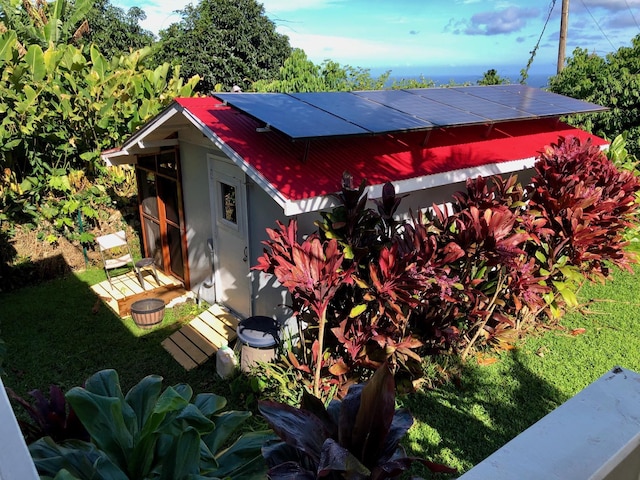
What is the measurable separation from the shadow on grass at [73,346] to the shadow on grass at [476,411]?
254 centimetres

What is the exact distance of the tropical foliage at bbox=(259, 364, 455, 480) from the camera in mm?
1390

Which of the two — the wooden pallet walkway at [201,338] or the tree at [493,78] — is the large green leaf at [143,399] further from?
the tree at [493,78]

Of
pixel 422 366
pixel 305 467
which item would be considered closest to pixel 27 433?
pixel 305 467

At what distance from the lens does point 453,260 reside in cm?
488

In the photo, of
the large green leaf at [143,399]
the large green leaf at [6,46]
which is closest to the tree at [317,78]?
the large green leaf at [6,46]

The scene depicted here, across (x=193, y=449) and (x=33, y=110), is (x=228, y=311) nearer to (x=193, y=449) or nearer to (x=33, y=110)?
(x=33, y=110)

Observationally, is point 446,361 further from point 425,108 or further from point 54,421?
point 54,421

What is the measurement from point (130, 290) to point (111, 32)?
68.4 feet

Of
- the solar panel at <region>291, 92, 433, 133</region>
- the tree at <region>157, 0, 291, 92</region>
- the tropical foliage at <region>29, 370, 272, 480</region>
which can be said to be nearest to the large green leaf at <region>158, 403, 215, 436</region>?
the tropical foliage at <region>29, 370, 272, 480</region>

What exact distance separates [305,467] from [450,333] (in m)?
4.46

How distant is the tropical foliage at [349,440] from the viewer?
139 centimetres

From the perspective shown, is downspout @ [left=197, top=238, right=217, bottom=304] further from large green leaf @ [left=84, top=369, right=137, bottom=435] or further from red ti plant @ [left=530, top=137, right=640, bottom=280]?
large green leaf @ [left=84, top=369, right=137, bottom=435]

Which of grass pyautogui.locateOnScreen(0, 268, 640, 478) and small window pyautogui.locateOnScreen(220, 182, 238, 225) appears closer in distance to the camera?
grass pyautogui.locateOnScreen(0, 268, 640, 478)

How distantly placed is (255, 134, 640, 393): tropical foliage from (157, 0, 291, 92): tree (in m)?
20.3
